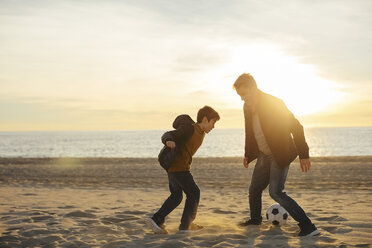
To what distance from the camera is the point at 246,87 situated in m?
5.47

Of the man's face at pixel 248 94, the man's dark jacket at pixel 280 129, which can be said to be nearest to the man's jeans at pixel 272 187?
the man's dark jacket at pixel 280 129

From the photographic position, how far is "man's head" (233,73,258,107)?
546 centimetres

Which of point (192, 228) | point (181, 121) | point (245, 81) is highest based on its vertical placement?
point (245, 81)

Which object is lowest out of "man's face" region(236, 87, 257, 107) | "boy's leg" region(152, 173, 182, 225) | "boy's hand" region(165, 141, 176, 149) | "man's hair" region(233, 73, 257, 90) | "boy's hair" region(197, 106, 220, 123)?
"boy's leg" region(152, 173, 182, 225)

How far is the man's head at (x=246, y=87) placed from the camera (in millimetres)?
5461

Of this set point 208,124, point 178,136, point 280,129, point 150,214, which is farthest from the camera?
point 150,214

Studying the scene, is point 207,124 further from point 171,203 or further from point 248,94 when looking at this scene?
point 171,203

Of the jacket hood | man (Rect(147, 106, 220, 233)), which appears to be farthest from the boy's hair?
the jacket hood

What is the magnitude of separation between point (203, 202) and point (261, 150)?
3359mm

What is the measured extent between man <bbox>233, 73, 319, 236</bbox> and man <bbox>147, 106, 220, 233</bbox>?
0.54m

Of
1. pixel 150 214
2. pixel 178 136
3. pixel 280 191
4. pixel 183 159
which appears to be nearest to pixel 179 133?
pixel 178 136

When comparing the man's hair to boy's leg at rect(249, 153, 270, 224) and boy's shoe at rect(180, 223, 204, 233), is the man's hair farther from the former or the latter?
boy's shoe at rect(180, 223, 204, 233)

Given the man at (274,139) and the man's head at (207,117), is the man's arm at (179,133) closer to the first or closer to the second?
the man's head at (207,117)

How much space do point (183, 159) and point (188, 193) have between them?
507mm
